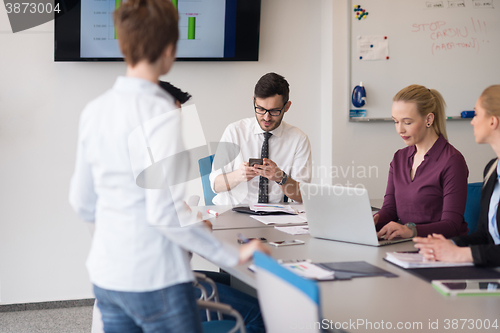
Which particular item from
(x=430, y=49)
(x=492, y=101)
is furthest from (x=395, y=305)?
(x=430, y=49)

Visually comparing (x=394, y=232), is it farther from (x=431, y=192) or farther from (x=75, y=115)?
(x=75, y=115)

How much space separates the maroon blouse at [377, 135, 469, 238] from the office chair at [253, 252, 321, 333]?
3.49 feet

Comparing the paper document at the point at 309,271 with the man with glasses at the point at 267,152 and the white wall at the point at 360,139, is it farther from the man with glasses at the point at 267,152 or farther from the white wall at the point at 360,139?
the white wall at the point at 360,139

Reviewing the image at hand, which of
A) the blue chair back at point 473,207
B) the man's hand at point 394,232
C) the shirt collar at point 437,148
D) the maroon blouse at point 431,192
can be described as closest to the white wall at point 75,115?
the blue chair back at point 473,207

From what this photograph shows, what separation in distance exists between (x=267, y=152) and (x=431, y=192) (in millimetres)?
1176

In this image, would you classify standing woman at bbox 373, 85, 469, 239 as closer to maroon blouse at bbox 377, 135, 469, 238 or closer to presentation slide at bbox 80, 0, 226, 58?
maroon blouse at bbox 377, 135, 469, 238

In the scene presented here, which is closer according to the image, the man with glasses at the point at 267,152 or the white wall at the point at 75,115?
the man with glasses at the point at 267,152

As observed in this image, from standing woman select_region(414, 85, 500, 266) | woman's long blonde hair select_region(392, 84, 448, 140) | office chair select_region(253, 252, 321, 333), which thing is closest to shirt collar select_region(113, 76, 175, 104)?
office chair select_region(253, 252, 321, 333)

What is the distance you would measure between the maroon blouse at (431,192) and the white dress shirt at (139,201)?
1289mm

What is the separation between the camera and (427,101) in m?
2.15

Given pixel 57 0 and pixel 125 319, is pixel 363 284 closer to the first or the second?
pixel 125 319

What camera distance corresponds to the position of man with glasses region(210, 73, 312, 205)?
2.80m

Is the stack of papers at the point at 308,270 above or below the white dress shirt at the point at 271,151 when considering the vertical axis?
below

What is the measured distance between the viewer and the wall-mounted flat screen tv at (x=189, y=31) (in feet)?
10.5
